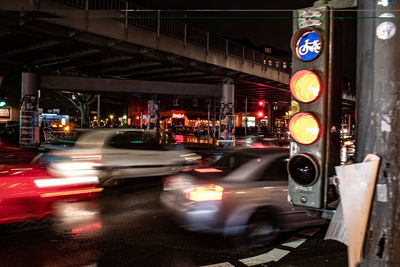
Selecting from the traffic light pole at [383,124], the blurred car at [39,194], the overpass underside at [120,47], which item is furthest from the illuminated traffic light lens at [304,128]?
the overpass underside at [120,47]

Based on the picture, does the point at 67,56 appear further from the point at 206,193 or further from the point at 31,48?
the point at 206,193

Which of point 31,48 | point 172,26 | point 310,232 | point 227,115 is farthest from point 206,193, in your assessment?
point 227,115

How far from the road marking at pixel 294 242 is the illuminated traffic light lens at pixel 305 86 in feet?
12.6

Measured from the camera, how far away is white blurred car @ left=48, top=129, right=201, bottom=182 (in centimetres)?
948

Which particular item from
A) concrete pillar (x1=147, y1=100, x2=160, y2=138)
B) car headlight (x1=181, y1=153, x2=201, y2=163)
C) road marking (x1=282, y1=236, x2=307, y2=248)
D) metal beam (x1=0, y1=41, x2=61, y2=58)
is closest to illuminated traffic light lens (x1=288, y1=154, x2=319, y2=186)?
road marking (x1=282, y1=236, x2=307, y2=248)

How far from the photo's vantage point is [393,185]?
6.31 ft

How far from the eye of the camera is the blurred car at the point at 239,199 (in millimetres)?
5855

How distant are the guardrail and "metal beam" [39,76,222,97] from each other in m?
3.90

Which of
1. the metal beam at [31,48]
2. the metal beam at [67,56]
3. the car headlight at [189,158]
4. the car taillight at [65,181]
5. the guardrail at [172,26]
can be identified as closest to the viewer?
the car taillight at [65,181]

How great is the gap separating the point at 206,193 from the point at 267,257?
1.48 meters

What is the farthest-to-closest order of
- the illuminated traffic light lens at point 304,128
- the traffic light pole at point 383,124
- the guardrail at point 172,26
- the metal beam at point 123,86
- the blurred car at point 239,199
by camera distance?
the metal beam at point 123,86 < the guardrail at point 172,26 < the blurred car at point 239,199 < the illuminated traffic light lens at point 304,128 < the traffic light pole at point 383,124

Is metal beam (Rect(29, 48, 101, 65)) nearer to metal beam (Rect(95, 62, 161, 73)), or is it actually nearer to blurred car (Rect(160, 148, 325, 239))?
metal beam (Rect(95, 62, 161, 73))

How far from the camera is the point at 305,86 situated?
8.11 ft

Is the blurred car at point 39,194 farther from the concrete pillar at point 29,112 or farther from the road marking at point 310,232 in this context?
the concrete pillar at point 29,112
